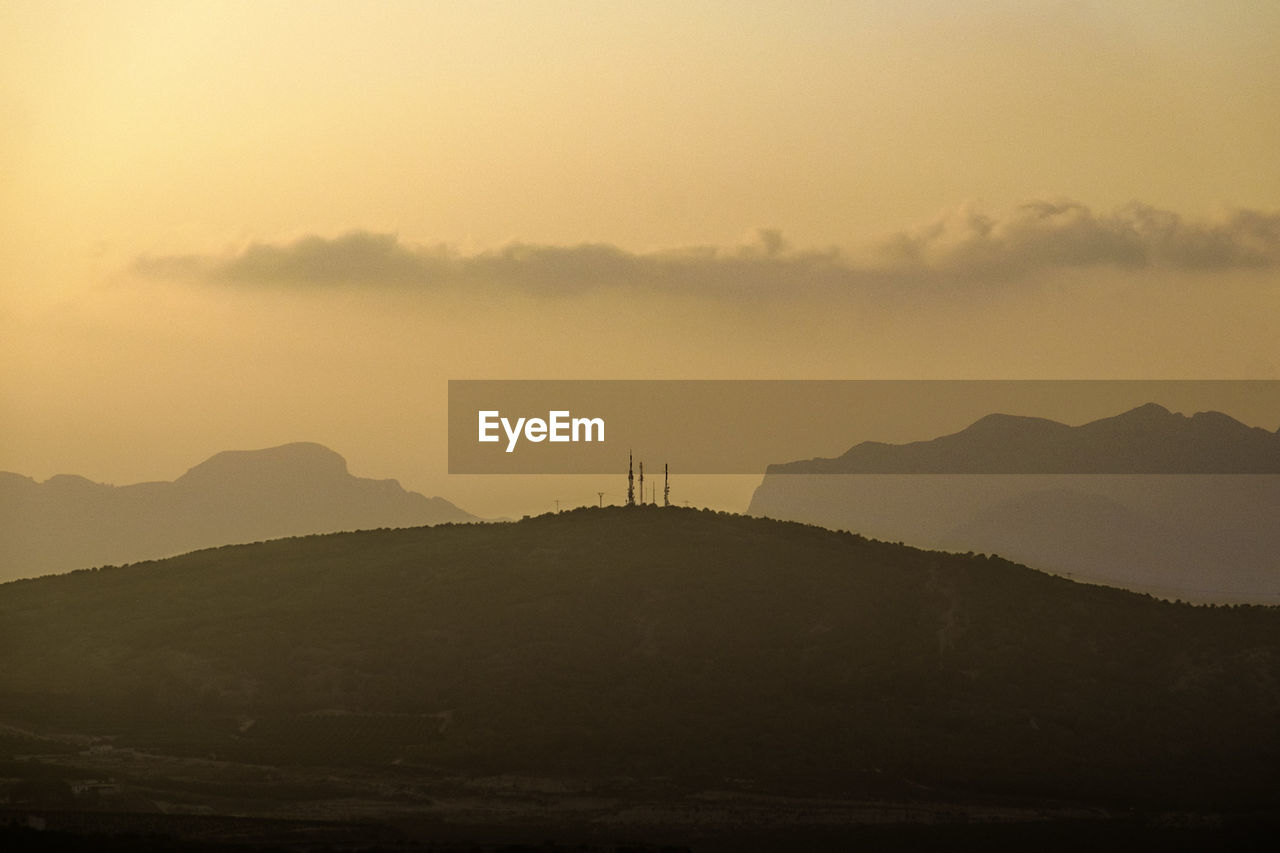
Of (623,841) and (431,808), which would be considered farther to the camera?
(431,808)

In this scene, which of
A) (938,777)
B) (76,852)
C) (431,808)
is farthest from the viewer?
(938,777)

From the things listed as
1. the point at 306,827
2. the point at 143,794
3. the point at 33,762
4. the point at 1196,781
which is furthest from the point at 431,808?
the point at 1196,781

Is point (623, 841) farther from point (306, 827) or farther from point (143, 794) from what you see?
point (143, 794)

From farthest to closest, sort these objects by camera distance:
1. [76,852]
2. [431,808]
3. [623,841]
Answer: [431,808], [623,841], [76,852]

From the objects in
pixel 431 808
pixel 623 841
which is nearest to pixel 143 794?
pixel 431 808

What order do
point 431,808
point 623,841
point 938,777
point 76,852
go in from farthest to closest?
point 938,777 < point 431,808 < point 623,841 < point 76,852

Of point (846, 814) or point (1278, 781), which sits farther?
point (1278, 781)

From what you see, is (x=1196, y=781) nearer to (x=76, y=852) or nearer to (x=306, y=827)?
(x=306, y=827)

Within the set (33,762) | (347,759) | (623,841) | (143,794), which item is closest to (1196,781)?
(623,841)
